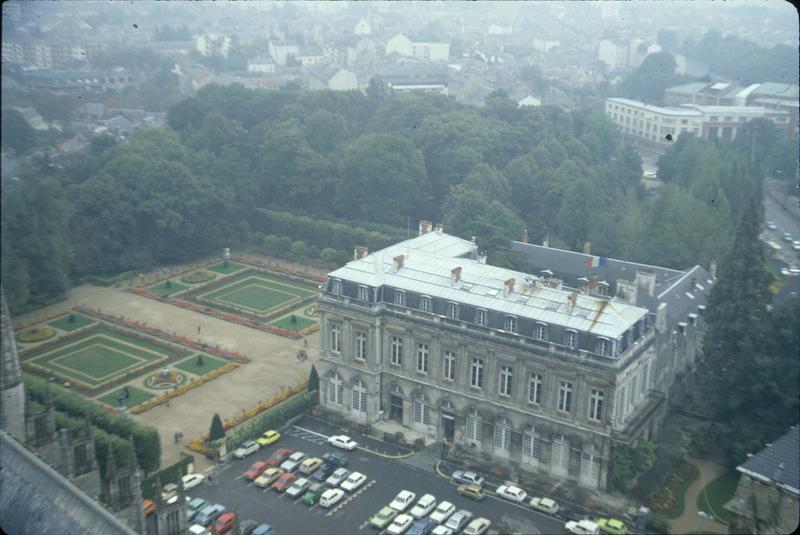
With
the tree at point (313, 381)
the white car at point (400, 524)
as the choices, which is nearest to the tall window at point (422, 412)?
the tree at point (313, 381)

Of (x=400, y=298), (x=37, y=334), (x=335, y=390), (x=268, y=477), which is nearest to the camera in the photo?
(x=268, y=477)

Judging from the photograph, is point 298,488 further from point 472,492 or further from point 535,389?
point 535,389

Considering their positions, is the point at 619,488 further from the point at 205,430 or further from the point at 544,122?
the point at 544,122

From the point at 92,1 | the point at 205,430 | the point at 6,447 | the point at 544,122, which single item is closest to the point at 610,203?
the point at 544,122

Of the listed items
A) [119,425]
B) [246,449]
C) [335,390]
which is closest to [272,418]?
[246,449]

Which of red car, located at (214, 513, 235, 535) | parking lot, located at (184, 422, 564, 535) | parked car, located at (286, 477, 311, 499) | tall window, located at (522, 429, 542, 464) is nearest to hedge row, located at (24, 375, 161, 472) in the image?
parking lot, located at (184, 422, 564, 535)

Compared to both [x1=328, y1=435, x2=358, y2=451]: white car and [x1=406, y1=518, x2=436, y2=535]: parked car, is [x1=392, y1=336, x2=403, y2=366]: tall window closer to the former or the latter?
[x1=328, y1=435, x2=358, y2=451]: white car

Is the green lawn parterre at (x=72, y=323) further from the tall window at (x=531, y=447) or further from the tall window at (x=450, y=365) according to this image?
the tall window at (x=531, y=447)
